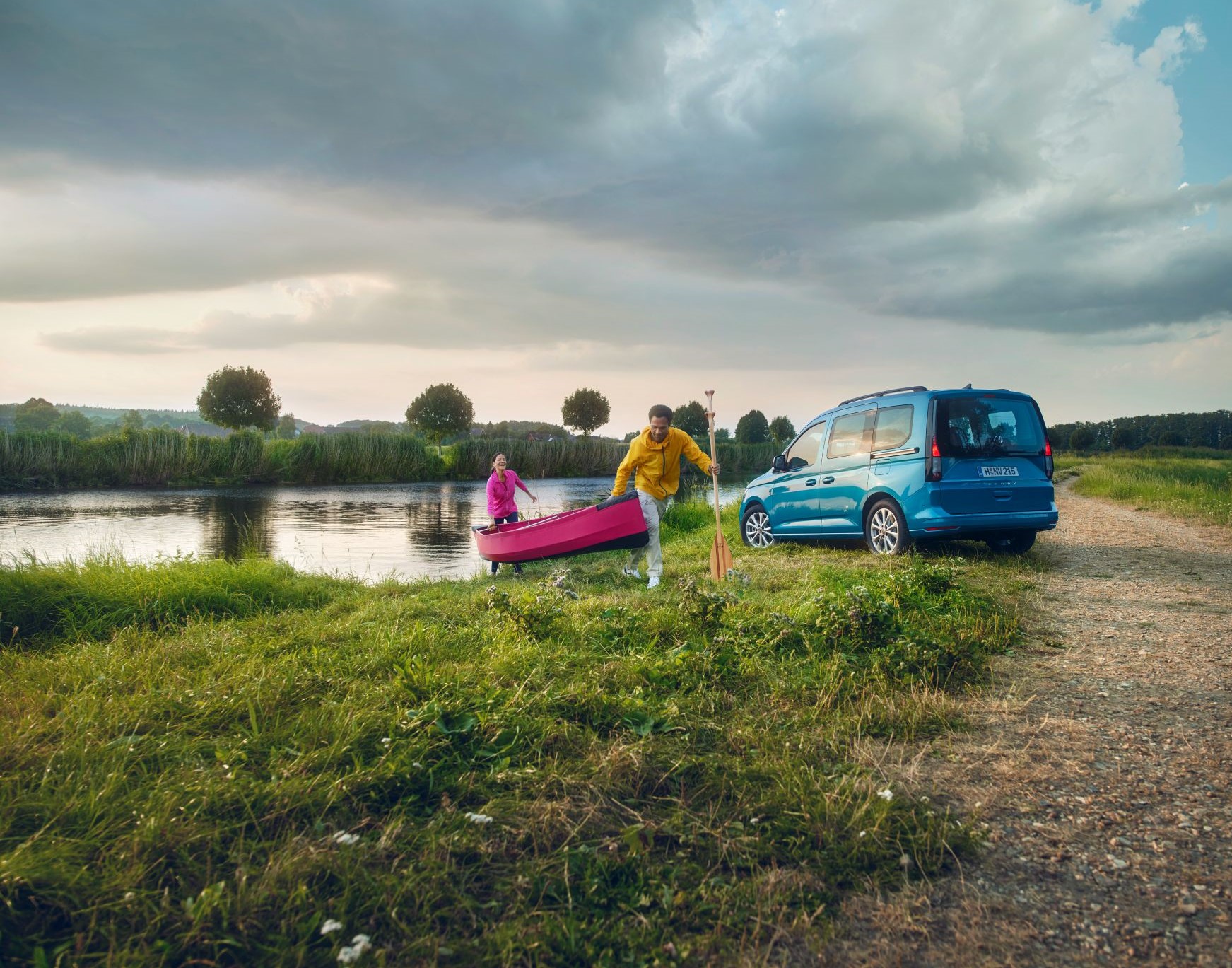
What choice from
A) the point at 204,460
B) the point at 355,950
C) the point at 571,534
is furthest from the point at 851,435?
the point at 204,460

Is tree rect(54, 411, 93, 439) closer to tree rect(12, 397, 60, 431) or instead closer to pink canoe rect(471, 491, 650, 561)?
tree rect(12, 397, 60, 431)

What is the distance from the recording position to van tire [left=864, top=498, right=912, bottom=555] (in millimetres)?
9328

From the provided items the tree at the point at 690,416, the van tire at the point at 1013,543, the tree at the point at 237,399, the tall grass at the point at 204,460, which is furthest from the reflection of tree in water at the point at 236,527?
the tree at the point at 690,416

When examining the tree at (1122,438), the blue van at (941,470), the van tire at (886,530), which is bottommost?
the van tire at (886,530)

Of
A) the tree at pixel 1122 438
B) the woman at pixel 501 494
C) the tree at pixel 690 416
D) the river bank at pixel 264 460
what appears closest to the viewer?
the woman at pixel 501 494

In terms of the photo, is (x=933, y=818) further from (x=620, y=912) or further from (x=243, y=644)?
(x=243, y=644)

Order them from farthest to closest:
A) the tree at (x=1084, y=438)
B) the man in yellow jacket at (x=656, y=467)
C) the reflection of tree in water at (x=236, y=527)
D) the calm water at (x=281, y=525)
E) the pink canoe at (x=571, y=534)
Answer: the tree at (x=1084, y=438) < the reflection of tree in water at (x=236, y=527) < the calm water at (x=281, y=525) < the pink canoe at (x=571, y=534) < the man in yellow jacket at (x=656, y=467)

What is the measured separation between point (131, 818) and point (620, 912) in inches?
74.8

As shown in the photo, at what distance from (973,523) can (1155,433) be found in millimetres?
55239

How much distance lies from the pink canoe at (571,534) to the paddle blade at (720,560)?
1.04 meters

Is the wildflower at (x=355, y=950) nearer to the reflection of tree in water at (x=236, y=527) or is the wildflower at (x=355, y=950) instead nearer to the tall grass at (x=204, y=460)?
the reflection of tree in water at (x=236, y=527)

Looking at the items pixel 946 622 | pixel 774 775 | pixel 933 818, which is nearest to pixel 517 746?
pixel 774 775

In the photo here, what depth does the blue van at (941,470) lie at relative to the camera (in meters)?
8.95

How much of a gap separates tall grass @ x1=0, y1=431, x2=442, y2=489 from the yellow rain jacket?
34486 millimetres
